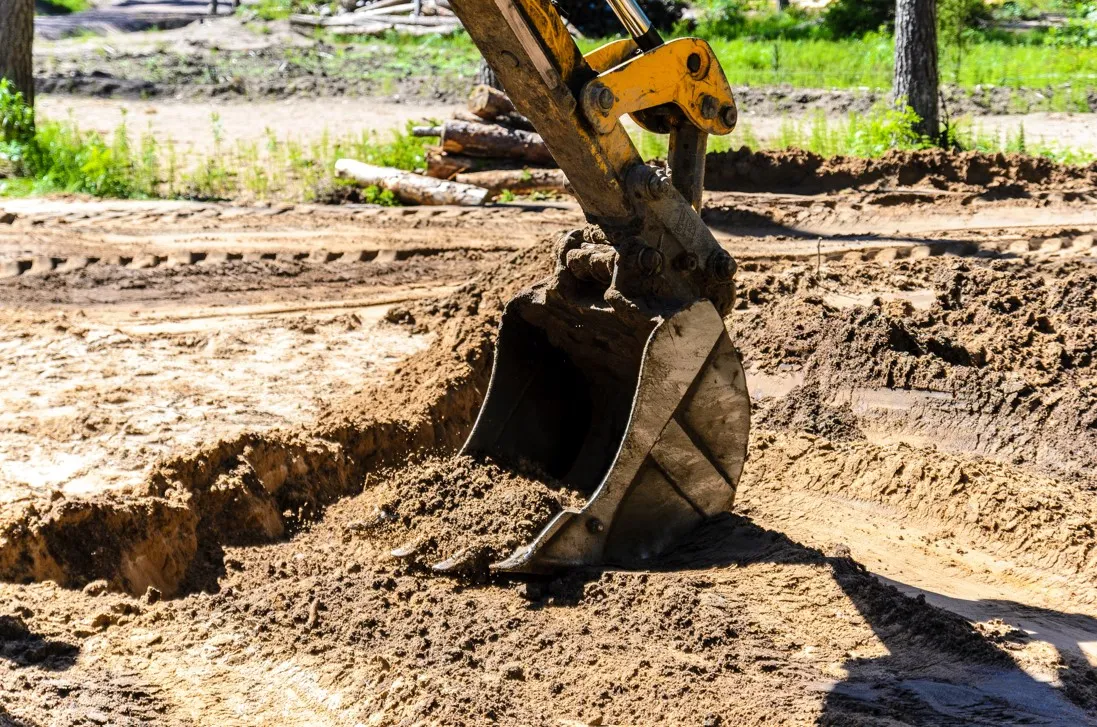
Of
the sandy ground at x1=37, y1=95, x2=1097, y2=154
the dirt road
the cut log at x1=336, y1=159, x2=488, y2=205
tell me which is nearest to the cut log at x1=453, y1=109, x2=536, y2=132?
the cut log at x1=336, y1=159, x2=488, y2=205

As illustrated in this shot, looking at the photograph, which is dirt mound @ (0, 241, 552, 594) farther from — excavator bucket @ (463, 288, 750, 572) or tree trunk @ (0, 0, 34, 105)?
tree trunk @ (0, 0, 34, 105)

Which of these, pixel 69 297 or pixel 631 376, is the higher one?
pixel 631 376

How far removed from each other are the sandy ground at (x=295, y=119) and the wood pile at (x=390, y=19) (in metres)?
Result: 5.64

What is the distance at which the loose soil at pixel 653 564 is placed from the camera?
3643 millimetres

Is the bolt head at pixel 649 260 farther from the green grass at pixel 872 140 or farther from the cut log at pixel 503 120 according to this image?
the cut log at pixel 503 120

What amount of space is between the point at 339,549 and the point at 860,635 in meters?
2.14

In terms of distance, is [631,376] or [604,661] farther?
[631,376]

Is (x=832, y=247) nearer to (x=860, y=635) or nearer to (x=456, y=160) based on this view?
(x=456, y=160)

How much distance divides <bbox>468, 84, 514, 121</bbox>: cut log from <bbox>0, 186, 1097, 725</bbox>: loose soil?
12.6ft

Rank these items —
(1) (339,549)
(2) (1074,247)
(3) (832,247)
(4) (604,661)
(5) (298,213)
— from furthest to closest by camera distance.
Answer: (5) (298,213)
(3) (832,247)
(2) (1074,247)
(1) (339,549)
(4) (604,661)

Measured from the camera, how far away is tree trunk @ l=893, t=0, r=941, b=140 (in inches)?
414

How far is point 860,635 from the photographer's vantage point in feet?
12.7

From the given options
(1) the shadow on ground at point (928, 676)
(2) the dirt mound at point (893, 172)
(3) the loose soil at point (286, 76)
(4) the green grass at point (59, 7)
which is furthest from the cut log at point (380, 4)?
(1) the shadow on ground at point (928, 676)

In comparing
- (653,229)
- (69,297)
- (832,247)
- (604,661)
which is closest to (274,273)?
(69,297)
